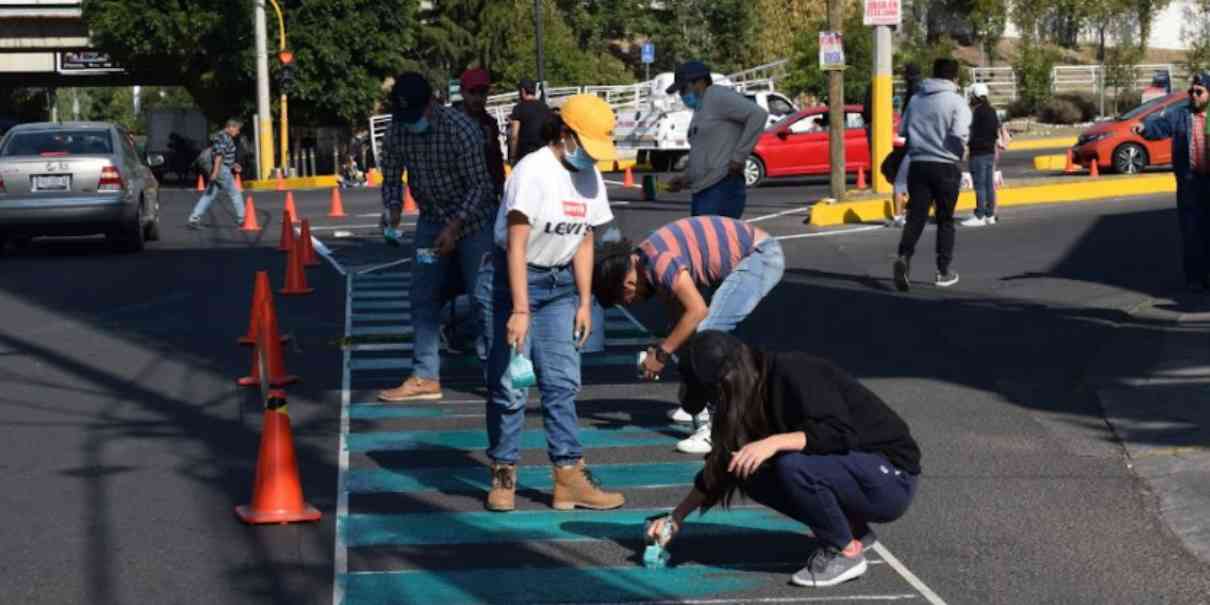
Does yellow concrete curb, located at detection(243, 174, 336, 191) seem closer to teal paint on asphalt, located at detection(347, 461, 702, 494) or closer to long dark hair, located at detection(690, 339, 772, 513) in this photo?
teal paint on asphalt, located at detection(347, 461, 702, 494)

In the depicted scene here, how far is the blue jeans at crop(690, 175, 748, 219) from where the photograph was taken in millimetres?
11547

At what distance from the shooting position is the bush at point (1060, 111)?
168 ft

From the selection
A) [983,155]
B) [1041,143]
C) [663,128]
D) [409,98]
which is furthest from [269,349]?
[1041,143]

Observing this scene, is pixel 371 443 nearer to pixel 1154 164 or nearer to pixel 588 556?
pixel 588 556

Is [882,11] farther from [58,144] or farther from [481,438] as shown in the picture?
[481,438]

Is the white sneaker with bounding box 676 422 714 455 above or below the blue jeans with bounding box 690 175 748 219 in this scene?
below

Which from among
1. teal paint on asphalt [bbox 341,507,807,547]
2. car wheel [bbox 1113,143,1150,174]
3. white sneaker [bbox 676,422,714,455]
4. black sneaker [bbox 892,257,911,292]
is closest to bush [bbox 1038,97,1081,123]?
car wheel [bbox 1113,143,1150,174]

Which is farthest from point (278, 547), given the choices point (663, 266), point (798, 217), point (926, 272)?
point (798, 217)

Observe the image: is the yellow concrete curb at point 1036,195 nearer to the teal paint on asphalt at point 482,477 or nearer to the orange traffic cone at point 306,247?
Result: the orange traffic cone at point 306,247

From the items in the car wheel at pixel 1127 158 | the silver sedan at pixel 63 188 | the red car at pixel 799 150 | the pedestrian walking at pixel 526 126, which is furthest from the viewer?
the red car at pixel 799 150

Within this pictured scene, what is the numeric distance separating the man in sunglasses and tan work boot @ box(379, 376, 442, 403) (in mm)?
6393

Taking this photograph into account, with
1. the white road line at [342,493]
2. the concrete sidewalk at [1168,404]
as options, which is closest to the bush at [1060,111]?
the concrete sidewalk at [1168,404]

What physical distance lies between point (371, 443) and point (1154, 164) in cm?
2350

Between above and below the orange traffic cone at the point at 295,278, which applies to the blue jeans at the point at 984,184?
above
